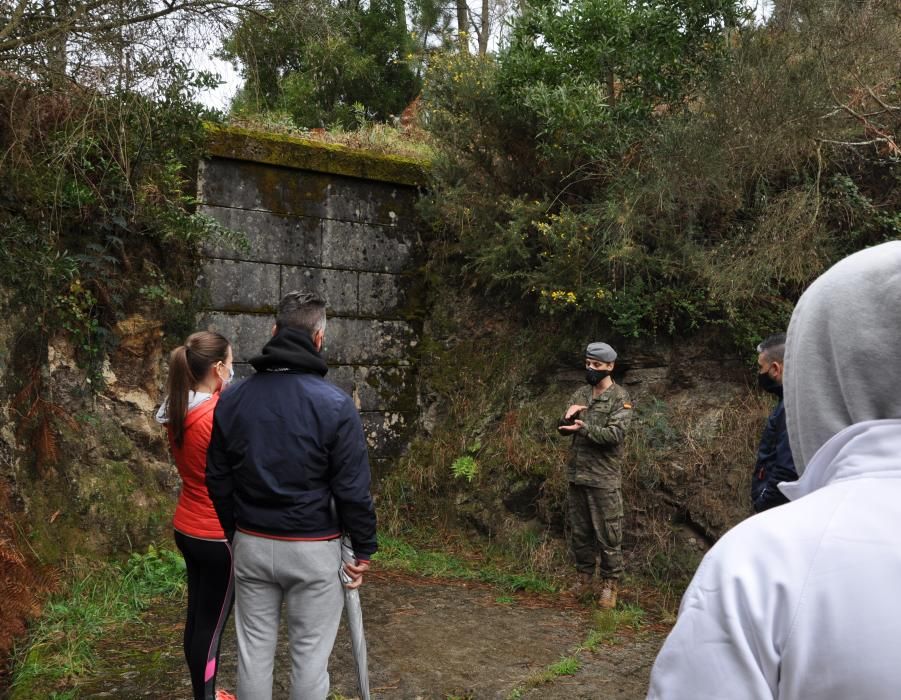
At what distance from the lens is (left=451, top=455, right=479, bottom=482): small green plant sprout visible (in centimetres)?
764

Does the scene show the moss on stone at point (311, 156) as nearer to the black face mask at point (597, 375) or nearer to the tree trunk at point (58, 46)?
the tree trunk at point (58, 46)

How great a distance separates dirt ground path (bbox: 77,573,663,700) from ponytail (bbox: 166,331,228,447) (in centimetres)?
165

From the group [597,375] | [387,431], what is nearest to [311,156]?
[387,431]

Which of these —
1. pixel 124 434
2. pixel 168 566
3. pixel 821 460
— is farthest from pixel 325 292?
pixel 821 460

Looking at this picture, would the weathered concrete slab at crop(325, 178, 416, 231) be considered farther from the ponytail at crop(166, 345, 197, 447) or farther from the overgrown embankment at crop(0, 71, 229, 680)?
the ponytail at crop(166, 345, 197, 447)

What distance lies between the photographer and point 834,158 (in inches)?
276

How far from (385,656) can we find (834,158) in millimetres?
5581

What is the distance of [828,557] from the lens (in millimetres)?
1062

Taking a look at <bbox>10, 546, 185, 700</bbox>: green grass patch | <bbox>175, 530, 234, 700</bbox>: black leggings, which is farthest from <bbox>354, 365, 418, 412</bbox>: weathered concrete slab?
<bbox>175, 530, 234, 700</bbox>: black leggings

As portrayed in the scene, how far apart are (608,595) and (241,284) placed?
4.30m

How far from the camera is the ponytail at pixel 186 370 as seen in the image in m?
3.96

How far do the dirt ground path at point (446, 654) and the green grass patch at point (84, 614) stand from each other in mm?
136

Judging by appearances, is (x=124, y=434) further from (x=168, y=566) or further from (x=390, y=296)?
(x=390, y=296)

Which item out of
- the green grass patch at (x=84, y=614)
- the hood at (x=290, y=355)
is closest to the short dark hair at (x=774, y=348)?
the hood at (x=290, y=355)
